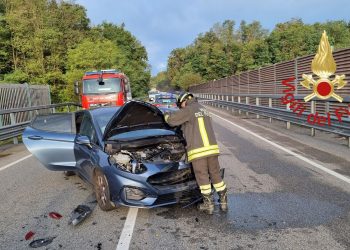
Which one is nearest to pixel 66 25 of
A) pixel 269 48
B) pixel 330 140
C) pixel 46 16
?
pixel 46 16

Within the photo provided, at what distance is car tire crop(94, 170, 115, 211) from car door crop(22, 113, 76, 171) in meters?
1.41

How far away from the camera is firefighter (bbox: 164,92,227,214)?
212 inches

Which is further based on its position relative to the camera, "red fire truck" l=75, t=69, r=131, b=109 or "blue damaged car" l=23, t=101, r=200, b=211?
"red fire truck" l=75, t=69, r=131, b=109

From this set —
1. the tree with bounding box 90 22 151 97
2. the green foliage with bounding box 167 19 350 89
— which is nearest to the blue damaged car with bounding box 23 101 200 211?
the tree with bounding box 90 22 151 97

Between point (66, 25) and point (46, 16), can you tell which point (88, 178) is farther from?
point (66, 25)

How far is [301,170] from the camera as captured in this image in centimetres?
778

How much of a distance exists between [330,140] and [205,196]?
7.50m

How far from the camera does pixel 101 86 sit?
64.7 ft

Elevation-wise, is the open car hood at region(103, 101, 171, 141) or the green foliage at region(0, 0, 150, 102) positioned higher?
the green foliage at region(0, 0, 150, 102)

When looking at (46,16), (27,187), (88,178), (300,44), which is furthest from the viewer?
(300,44)

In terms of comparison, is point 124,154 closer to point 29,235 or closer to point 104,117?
point 104,117

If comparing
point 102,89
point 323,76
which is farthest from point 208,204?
point 102,89

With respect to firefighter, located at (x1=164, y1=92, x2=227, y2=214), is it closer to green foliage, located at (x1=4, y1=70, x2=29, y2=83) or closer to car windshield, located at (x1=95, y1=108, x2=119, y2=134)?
car windshield, located at (x1=95, y1=108, x2=119, y2=134)

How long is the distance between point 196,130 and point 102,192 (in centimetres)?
161
